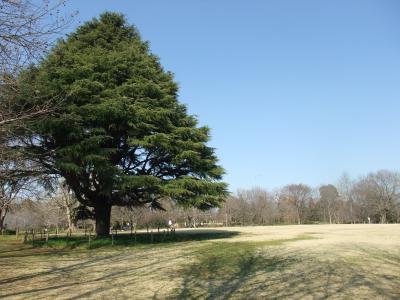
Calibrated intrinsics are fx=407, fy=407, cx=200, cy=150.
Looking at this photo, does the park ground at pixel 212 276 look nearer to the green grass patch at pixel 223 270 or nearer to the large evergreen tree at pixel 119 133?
the green grass patch at pixel 223 270

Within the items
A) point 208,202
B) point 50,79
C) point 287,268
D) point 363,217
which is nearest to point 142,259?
point 287,268

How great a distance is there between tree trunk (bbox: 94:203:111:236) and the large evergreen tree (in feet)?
0.20

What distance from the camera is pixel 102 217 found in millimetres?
25328

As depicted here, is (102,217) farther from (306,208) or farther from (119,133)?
(306,208)

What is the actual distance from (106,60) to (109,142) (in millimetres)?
4790

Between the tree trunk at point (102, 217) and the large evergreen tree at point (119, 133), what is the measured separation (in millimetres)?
62

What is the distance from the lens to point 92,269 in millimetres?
12773

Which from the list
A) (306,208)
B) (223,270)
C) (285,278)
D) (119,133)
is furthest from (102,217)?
(306,208)

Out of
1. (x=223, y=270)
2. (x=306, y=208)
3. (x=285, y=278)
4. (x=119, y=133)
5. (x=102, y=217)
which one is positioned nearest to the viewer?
(x=285, y=278)

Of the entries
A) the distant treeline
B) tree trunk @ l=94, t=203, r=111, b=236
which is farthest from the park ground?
the distant treeline

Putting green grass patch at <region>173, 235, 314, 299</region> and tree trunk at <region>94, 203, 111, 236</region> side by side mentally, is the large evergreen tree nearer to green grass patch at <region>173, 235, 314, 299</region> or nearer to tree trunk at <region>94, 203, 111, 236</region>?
tree trunk at <region>94, 203, 111, 236</region>

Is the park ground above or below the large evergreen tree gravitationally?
below

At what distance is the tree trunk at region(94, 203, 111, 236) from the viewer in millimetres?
25172

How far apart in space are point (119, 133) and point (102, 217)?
541 centimetres
